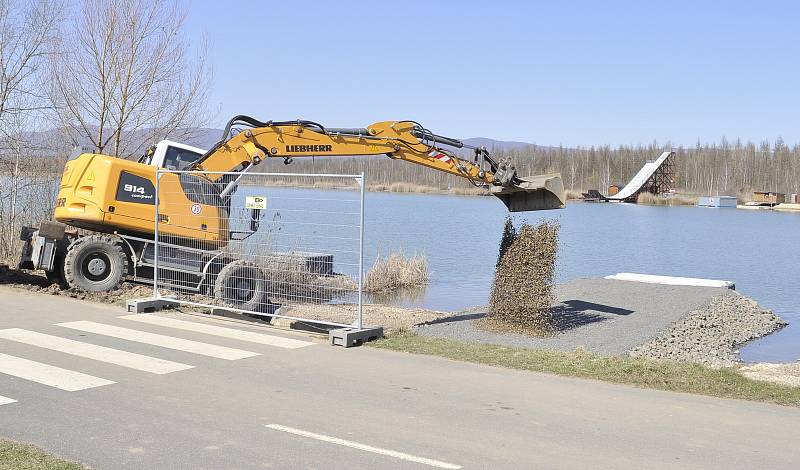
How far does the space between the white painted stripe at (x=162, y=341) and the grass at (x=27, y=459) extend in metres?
3.85

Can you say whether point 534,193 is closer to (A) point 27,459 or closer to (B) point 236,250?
(B) point 236,250

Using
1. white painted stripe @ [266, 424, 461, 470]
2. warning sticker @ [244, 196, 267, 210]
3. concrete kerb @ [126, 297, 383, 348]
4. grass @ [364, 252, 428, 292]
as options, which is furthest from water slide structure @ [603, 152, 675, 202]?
white painted stripe @ [266, 424, 461, 470]

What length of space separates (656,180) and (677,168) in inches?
496

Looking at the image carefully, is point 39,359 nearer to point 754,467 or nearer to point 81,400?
point 81,400

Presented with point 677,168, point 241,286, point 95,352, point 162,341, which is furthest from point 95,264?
point 677,168

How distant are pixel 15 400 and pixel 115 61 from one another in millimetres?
15242

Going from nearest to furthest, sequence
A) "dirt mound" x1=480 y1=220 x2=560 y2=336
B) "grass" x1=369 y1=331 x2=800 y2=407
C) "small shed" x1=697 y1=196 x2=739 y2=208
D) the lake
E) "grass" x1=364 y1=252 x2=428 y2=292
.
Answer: "grass" x1=369 y1=331 x2=800 y2=407 → "dirt mound" x1=480 y1=220 x2=560 y2=336 → the lake → "grass" x1=364 y1=252 x2=428 y2=292 → "small shed" x1=697 y1=196 x2=739 y2=208

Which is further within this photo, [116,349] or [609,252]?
[609,252]

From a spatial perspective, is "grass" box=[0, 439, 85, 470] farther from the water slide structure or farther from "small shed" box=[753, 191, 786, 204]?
the water slide structure

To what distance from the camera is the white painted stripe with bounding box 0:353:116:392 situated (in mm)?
8430

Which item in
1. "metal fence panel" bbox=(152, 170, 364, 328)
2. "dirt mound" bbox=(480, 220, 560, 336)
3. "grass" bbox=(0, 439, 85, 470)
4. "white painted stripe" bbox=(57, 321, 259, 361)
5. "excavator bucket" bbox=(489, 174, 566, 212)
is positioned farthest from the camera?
"metal fence panel" bbox=(152, 170, 364, 328)

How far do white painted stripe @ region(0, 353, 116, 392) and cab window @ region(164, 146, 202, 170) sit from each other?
7.53 meters

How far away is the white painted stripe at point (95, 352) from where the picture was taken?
9461 millimetres

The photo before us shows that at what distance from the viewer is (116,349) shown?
1037 centimetres
